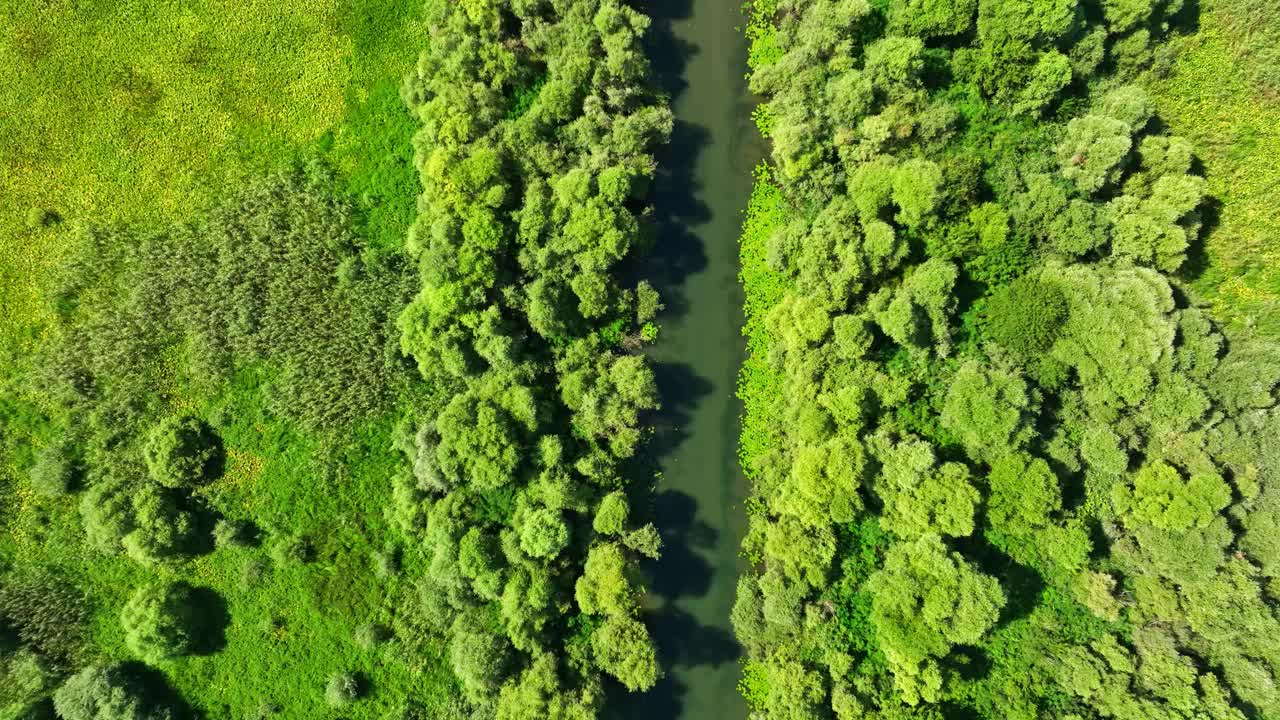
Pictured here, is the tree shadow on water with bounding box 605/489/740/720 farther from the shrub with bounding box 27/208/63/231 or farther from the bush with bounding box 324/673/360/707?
the shrub with bounding box 27/208/63/231

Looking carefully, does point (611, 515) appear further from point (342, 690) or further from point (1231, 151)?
point (1231, 151)

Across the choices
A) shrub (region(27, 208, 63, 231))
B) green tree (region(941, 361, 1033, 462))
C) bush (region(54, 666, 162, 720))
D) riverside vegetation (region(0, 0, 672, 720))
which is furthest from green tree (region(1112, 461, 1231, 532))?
shrub (region(27, 208, 63, 231))

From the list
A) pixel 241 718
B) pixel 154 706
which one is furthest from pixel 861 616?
pixel 154 706

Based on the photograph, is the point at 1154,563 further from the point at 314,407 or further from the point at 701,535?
the point at 314,407

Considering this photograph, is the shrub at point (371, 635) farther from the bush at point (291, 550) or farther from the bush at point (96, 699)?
the bush at point (96, 699)

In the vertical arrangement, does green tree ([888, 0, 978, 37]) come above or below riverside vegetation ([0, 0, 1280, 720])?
above

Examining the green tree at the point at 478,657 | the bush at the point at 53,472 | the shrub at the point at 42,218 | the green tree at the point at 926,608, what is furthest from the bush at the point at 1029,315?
the shrub at the point at 42,218
